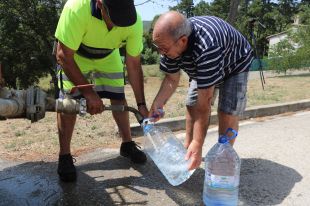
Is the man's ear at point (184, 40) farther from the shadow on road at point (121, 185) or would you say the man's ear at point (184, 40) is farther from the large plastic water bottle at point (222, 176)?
the shadow on road at point (121, 185)

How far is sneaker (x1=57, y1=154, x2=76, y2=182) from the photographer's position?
413 centimetres

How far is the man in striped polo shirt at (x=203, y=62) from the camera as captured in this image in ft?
A: 10.2

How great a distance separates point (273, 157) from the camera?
193 inches

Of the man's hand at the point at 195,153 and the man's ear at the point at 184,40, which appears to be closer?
the man's ear at the point at 184,40

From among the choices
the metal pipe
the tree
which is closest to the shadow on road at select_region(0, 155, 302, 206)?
the metal pipe

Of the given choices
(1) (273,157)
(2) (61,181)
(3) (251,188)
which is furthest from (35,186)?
(1) (273,157)

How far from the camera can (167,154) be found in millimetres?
4387

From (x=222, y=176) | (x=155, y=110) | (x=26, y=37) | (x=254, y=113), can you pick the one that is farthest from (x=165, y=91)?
(x=26, y=37)

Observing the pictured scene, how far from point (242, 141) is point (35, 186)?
9.06 feet

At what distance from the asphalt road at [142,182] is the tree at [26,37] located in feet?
63.4

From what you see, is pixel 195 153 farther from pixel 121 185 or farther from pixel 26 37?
pixel 26 37

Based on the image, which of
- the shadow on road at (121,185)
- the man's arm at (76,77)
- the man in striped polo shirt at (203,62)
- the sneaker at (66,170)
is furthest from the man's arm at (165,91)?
the sneaker at (66,170)

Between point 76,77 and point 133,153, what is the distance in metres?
1.24

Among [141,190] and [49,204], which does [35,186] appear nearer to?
[49,204]
